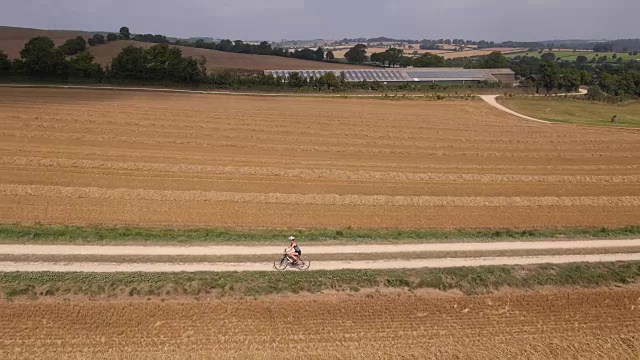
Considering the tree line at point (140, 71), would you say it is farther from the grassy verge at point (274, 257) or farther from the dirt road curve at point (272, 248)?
the grassy verge at point (274, 257)

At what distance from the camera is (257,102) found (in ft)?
203

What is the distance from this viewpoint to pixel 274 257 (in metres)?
21.5

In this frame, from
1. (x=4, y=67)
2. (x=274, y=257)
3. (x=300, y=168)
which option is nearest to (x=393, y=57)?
(x=4, y=67)

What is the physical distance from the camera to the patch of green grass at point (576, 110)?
196ft

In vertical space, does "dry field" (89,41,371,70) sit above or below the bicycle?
above

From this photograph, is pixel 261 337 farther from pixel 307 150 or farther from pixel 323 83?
pixel 323 83

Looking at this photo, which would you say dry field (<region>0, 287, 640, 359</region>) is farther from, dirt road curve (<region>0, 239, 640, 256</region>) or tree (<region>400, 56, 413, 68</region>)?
tree (<region>400, 56, 413, 68</region>)

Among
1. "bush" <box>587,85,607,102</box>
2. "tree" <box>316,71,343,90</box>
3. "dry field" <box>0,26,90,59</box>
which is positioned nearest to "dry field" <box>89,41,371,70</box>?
"dry field" <box>0,26,90,59</box>

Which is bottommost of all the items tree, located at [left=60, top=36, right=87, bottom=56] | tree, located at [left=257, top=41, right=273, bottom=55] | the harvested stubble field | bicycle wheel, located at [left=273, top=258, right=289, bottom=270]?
bicycle wheel, located at [left=273, top=258, right=289, bottom=270]

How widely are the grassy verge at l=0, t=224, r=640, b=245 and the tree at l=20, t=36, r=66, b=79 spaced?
189 ft

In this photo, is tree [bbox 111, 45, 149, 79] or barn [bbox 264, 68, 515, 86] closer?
tree [bbox 111, 45, 149, 79]

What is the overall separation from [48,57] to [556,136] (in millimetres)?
72970

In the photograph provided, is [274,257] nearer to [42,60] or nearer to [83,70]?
[83,70]

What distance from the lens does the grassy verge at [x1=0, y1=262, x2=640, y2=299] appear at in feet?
60.4
